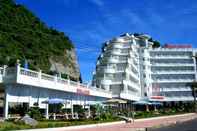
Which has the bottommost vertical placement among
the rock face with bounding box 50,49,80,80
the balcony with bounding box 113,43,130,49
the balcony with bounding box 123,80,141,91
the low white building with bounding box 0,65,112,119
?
the low white building with bounding box 0,65,112,119

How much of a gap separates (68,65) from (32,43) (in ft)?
40.0

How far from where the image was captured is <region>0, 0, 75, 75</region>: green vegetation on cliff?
189 feet

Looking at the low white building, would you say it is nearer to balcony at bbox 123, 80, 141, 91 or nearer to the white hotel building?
balcony at bbox 123, 80, 141, 91

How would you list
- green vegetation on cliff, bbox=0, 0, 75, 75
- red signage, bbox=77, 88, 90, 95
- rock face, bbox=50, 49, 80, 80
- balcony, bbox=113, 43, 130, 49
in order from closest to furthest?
red signage, bbox=77, 88, 90, 95
green vegetation on cliff, bbox=0, 0, 75, 75
rock face, bbox=50, 49, 80, 80
balcony, bbox=113, 43, 130, 49

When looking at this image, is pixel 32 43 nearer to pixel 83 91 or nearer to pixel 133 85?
pixel 83 91

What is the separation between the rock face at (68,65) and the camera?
68.4m

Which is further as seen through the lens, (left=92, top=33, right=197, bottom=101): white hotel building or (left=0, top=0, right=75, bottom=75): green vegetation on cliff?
(left=92, top=33, right=197, bottom=101): white hotel building

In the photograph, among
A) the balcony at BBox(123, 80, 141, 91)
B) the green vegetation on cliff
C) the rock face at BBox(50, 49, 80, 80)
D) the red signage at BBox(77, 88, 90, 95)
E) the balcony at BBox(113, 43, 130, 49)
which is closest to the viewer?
the red signage at BBox(77, 88, 90, 95)

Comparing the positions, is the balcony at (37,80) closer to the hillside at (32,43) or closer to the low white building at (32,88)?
the low white building at (32,88)

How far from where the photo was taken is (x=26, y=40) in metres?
64.5

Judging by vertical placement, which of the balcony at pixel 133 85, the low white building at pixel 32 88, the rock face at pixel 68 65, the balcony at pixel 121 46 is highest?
the balcony at pixel 121 46

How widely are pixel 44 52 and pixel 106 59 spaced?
42752 millimetres

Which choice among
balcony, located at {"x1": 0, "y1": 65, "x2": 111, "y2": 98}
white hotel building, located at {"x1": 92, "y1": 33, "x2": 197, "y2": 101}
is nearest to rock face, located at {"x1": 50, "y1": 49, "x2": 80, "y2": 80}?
balcony, located at {"x1": 0, "y1": 65, "x2": 111, "y2": 98}

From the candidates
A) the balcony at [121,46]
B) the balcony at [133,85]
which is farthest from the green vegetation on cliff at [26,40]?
the balcony at [121,46]
